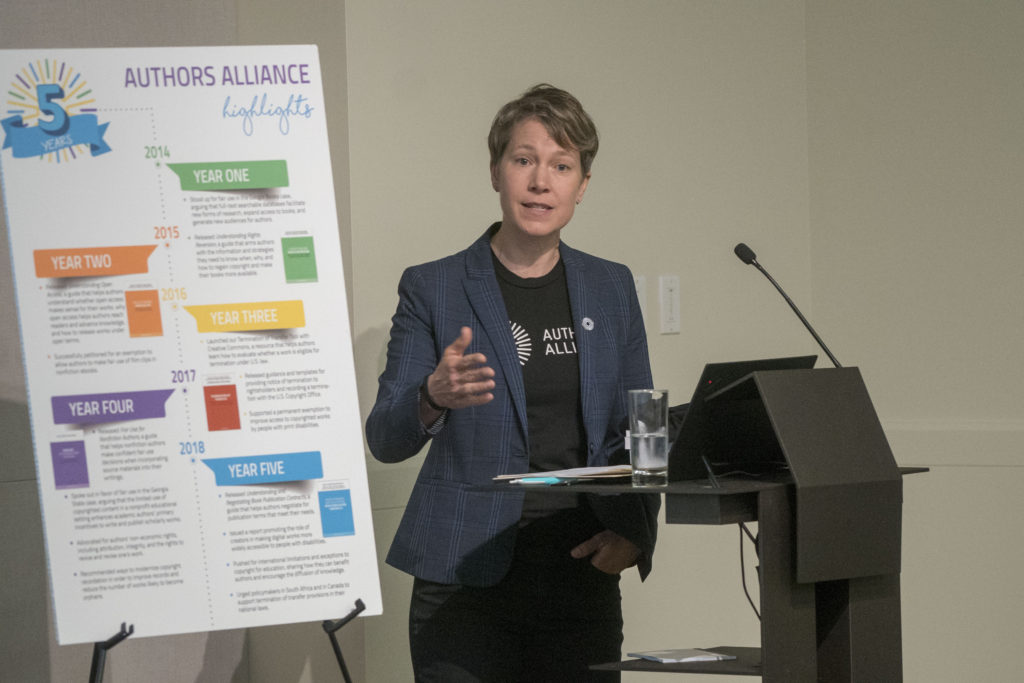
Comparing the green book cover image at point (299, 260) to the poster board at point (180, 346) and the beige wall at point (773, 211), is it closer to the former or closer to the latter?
the poster board at point (180, 346)

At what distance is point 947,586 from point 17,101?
2.76 meters

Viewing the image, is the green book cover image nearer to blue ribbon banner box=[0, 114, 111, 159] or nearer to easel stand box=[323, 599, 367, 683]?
blue ribbon banner box=[0, 114, 111, 159]

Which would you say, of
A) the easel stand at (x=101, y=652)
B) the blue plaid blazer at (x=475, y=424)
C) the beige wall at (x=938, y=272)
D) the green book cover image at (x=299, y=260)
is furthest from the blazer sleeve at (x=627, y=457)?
the beige wall at (x=938, y=272)

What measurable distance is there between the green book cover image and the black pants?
0.63m

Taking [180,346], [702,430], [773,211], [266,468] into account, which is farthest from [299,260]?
[773,211]

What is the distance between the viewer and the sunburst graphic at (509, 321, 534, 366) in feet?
6.78

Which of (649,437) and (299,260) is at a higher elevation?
(299,260)

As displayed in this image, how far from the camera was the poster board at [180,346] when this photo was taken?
1700 millimetres

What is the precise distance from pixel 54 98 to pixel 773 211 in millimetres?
2264

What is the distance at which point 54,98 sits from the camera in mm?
1749

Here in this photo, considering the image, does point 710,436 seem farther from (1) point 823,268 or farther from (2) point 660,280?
(1) point 823,268

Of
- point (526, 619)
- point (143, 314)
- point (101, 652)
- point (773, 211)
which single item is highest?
point (773, 211)

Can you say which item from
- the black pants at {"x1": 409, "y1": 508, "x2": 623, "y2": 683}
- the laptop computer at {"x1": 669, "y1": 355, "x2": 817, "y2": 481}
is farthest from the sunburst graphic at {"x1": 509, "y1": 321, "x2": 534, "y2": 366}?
the laptop computer at {"x1": 669, "y1": 355, "x2": 817, "y2": 481}

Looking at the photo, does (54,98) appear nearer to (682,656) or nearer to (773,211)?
(682,656)
